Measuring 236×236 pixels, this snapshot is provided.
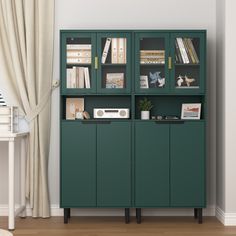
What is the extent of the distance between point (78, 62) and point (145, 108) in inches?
32.1

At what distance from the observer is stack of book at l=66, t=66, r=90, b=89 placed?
4402 mm

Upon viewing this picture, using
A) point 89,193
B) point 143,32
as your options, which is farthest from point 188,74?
point 89,193

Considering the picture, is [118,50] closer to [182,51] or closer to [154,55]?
[154,55]

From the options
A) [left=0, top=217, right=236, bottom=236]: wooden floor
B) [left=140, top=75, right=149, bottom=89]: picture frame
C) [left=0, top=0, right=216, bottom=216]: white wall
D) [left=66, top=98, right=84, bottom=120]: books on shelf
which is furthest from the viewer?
[left=0, top=0, right=216, bottom=216]: white wall

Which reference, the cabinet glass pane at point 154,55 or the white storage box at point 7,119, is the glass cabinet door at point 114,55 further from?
the white storage box at point 7,119

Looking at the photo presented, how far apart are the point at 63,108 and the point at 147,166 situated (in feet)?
3.43

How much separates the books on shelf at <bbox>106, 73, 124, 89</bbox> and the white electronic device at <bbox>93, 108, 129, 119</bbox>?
0.23 meters

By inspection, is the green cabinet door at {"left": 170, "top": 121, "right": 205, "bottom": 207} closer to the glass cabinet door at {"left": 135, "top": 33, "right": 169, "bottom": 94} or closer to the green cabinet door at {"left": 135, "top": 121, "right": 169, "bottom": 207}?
the green cabinet door at {"left": 135, "top": 121, "right": 169, "bottom": 207}

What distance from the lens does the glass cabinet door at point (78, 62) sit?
4383 mm

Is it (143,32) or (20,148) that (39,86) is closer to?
(20,148)

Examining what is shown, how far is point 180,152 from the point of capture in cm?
437

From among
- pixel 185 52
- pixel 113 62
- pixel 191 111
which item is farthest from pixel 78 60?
pixel 191 111

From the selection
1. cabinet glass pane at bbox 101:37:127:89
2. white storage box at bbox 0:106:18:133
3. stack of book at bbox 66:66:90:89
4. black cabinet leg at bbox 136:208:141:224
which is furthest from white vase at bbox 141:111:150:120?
white storage box at bbox 0:106:18:133

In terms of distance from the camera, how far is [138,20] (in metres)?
4.75
